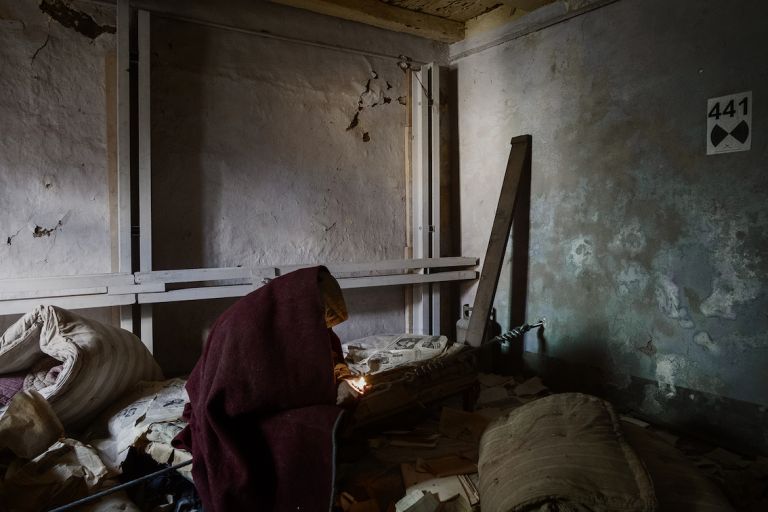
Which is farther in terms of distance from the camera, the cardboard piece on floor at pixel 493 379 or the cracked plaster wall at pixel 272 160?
the cardboard piece on floor at pixel 493 379

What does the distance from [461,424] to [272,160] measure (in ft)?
7.28

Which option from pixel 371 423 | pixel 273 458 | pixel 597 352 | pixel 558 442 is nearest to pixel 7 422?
pixel 273 458

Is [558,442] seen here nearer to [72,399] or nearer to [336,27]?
[72,399]

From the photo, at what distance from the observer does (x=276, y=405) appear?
71.2 inches

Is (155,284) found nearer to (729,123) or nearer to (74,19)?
(74,19)

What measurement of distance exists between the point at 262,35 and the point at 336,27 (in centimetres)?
61

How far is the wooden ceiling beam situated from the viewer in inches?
144

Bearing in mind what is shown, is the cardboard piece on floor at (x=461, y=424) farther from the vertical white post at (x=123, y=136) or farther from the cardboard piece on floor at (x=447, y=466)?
the vertical white post at (x=123, y=136)

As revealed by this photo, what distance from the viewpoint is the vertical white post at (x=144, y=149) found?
304 centimetres

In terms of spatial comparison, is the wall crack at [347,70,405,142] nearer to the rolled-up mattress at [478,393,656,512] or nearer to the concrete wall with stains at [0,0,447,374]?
the concrete wall with stains at [0,0,447,374]

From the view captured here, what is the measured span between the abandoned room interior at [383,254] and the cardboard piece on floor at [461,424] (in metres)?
0.02

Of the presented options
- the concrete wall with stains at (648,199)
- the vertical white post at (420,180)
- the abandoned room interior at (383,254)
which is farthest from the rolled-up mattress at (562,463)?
the vertical white post at (420,180)

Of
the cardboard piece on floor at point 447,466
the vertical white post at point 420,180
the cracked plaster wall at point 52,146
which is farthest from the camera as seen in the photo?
the vertical white post at point 420,180

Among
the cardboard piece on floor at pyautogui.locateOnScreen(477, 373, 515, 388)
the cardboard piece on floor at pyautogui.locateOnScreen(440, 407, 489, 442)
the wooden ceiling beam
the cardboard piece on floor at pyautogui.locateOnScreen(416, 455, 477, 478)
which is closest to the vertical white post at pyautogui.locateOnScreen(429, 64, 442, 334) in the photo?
the wooden ceiling beam
